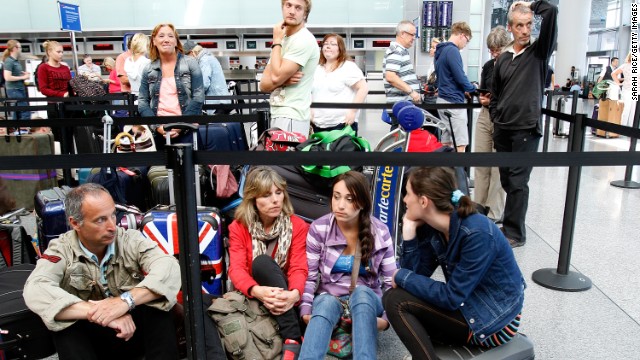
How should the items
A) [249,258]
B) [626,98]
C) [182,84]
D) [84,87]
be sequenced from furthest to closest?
[626,98] < [84,87] < [182,84] < [249,258]

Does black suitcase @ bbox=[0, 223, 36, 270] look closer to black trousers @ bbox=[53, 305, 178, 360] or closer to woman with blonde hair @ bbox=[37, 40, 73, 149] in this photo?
black trousers @ bbox=[53, 305, 178, 360]

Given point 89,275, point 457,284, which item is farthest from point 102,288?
point 457,284

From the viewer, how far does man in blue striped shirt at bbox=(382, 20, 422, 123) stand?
499 centimetres

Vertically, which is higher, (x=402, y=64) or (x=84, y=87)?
(x=402, y=64)

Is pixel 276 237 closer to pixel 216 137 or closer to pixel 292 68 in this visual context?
pixel 292 68

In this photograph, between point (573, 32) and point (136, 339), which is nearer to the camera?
point (136, 339)

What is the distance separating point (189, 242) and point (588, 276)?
2701 millimetres

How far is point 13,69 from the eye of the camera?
8.96 meters

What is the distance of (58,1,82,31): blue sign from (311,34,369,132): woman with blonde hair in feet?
19.6

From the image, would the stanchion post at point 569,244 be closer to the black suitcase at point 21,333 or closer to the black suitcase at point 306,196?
the black suitcase at point 306,196

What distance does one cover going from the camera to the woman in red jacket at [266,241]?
97.1 inches

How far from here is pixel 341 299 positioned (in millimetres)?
2539

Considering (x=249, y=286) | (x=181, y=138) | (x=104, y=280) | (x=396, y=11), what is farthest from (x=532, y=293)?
(x=396, y=11)

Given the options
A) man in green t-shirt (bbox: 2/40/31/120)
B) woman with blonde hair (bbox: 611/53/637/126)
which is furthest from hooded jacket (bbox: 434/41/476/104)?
man in green t-shirt (bbox: 2/40/31/120)
